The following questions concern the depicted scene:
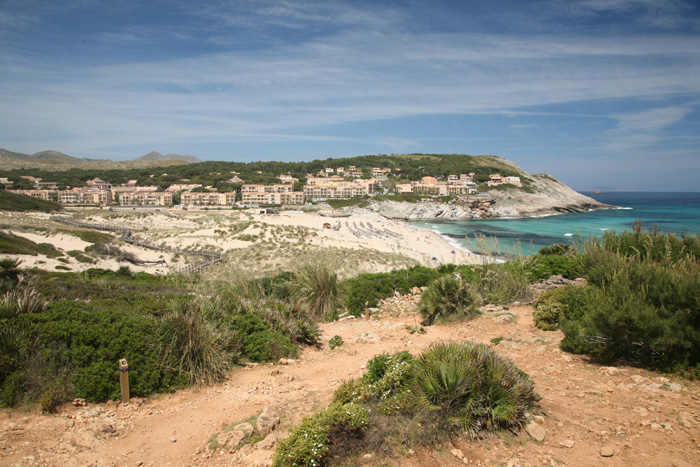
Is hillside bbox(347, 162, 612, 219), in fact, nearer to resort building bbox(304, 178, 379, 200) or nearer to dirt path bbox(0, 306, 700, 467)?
resort building bbox(304, 178, 379, 200)

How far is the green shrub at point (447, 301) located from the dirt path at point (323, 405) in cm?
267

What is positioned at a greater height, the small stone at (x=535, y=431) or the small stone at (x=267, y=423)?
the small stone at (x=535, y=431)

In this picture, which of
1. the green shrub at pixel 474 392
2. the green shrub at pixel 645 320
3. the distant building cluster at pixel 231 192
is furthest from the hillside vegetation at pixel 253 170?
the green shrub at pixel 474 392

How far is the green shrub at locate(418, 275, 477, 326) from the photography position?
877cm

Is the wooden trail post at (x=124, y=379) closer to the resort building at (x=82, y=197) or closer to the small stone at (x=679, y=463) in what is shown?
the small stone at (x=679, y=463)

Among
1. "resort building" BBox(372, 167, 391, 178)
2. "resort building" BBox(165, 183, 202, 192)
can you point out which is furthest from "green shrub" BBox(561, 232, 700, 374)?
"resort building" BBox(372, 167, 391, 178)

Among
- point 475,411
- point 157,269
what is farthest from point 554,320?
point 157,269

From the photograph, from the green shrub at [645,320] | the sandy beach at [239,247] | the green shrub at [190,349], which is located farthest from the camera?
the sandy beach at [239,247]

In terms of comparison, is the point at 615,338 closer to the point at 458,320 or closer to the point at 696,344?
the point at 696,344

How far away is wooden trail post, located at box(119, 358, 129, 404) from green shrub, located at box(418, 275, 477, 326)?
6113 millimetres

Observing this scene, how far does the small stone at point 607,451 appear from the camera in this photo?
136 inches

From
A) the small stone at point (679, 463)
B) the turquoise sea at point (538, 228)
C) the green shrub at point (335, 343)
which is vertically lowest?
the turquoise sea at point (538, 228)

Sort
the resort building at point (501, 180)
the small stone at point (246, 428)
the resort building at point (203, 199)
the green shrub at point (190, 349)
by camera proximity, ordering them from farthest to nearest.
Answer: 1. the resort building at point (501, 180)
2. the resort building at point (203, 199)
3. the green shrub at point (190, 349)
4. the small stone at point (246, 428)

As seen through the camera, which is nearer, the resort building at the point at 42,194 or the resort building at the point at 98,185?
the resort building at the point at 42,194
